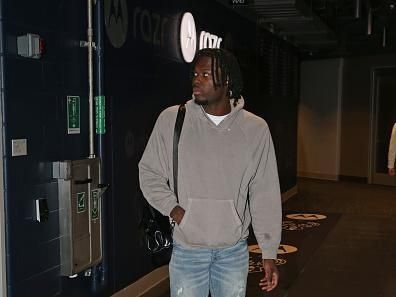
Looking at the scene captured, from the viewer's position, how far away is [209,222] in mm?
1738

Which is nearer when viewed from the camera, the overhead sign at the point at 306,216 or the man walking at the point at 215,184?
the man walking at the point at 215,184

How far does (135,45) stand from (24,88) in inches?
A: 49.8

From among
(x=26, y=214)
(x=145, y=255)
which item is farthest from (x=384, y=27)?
(x=26, y=214)

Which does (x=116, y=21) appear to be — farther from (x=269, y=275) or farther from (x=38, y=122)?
(x=269, y=275)

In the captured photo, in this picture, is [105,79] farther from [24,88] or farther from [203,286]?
[203,286]

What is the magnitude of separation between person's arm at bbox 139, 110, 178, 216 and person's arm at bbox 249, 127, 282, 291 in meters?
0.31

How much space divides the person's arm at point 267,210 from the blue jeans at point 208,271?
8cm

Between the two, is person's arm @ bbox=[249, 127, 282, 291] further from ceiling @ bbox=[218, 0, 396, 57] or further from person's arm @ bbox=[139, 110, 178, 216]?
ceiling @ bbox=[218, 0, 396, 57]

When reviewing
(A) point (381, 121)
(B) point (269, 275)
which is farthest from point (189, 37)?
(A) point (381, 121)

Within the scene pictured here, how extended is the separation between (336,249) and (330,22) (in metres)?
4.35

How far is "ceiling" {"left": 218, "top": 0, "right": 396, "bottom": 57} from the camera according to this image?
550 cm

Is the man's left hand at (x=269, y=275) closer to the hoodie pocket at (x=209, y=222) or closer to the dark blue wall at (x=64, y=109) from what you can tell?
the hoodie pocket at (x=209, y=222)

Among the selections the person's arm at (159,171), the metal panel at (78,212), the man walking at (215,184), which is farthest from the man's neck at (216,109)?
the metal panel at (78,212)

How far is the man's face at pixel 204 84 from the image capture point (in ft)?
5.79
